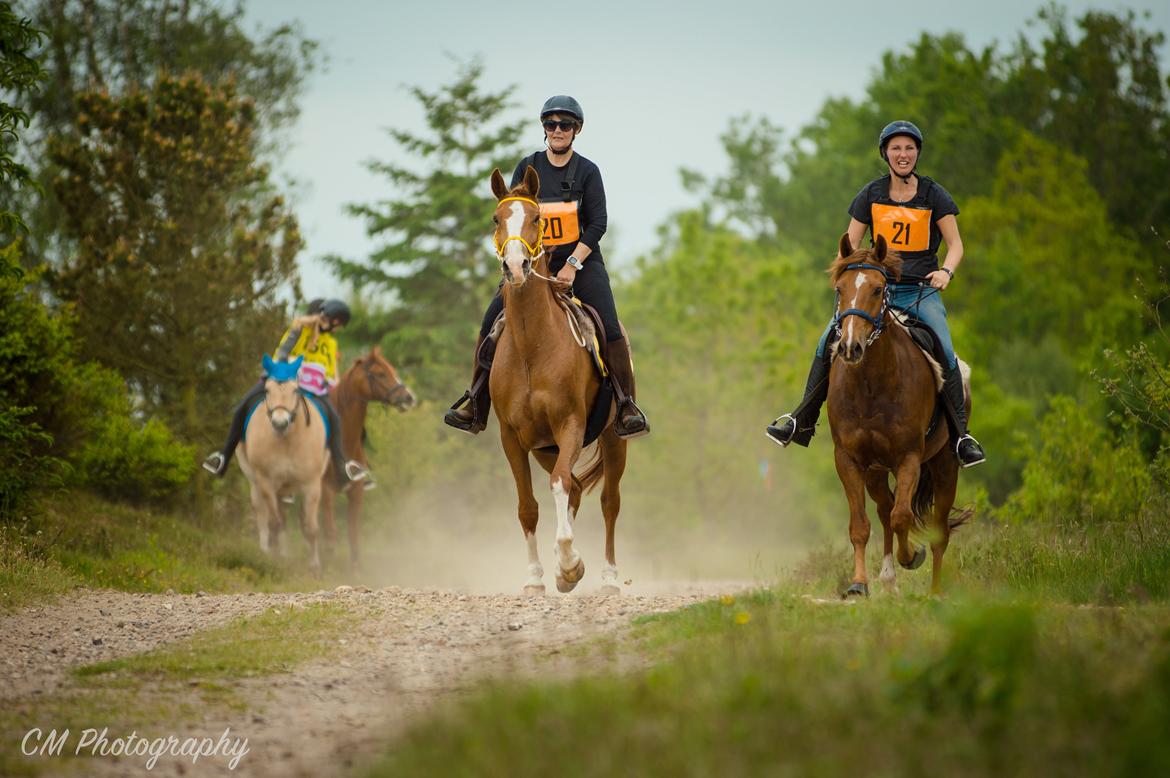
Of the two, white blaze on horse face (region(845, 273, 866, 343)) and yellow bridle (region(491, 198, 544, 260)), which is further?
yellow bridle (region(491, 198, 544, 260))

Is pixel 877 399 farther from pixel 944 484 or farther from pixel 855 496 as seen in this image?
pixel 944 484

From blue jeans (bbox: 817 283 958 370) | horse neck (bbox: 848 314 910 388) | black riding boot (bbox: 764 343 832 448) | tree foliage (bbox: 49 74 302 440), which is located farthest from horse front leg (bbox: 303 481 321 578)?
horse neck (bbox: 848 314 910 388)

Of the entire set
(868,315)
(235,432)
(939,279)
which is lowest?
(235,432)

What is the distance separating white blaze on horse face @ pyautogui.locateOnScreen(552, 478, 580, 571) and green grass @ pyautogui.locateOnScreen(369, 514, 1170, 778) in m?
4.22

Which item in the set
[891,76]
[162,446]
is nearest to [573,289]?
[162,446]

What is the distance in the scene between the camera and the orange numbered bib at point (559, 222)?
12.2 metres

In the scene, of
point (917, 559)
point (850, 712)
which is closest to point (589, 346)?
point (917, 559)

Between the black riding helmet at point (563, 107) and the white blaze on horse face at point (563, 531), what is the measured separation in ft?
11.5

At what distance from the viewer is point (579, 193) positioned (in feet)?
40.4

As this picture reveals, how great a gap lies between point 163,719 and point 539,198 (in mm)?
6878

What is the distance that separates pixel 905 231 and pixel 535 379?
3566mm

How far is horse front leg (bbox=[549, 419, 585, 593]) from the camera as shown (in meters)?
11.2

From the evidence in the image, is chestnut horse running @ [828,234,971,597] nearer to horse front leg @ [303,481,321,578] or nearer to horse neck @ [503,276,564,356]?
horse neck @ [503,276,564,356]

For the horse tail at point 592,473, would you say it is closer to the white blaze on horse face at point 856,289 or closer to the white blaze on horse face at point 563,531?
the white blaze on horse face at point 563,531
